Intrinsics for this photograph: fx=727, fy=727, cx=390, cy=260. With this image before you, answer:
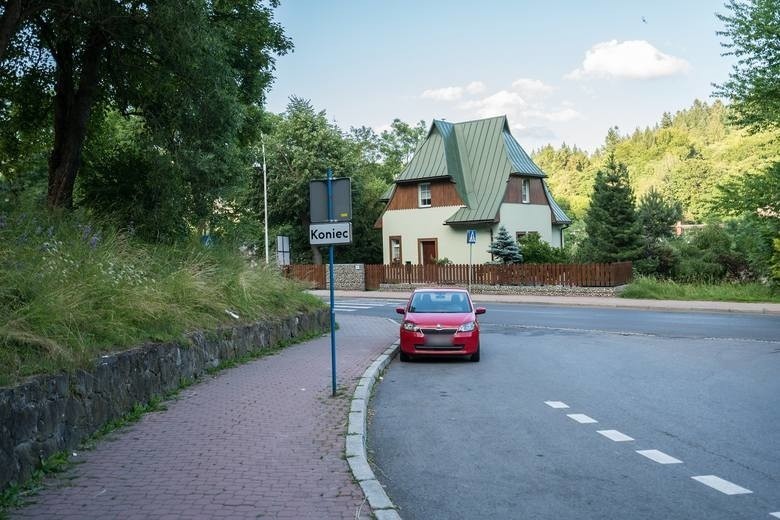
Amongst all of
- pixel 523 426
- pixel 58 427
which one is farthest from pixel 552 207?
pixel 58 427

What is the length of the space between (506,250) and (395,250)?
10.6 meters

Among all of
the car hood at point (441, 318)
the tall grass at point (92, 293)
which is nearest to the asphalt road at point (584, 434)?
the car hood at point (441, 318)

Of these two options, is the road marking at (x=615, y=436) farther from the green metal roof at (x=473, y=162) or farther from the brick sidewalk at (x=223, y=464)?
the green metal roof at (x=473, y=162)

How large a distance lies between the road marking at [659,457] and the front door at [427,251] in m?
38.9

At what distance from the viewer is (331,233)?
10.0 m

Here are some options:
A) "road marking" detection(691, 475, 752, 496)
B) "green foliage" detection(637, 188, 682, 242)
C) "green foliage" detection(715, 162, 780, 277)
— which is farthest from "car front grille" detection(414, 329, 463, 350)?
"green foliage" detection(637, 188, 682, 242)

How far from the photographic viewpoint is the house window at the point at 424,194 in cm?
4609

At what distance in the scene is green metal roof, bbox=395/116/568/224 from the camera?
44125 mm

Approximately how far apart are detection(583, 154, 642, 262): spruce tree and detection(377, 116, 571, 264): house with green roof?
23.1ft

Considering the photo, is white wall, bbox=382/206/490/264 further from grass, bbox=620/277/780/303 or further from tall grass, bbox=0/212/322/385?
tall grass, bbox=0/212/322/385

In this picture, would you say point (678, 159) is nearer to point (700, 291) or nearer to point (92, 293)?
point (700, 291)

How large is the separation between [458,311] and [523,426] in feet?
21.8

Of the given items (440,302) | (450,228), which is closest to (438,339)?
(440,302)

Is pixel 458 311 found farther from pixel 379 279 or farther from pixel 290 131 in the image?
pixel 290 131
